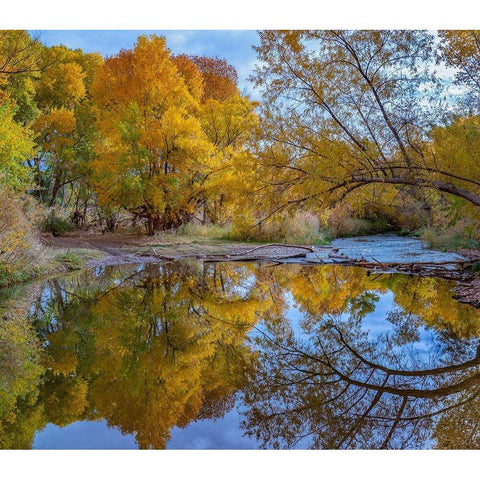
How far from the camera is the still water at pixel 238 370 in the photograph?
2.99 metres

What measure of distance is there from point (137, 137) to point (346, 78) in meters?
9.46

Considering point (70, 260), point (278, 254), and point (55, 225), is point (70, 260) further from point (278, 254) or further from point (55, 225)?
point (55, 225)

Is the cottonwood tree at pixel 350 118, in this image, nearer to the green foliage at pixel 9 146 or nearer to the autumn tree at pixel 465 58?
the autumn tree at pixel 465 58

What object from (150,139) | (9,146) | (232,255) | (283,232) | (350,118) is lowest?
(232,255)

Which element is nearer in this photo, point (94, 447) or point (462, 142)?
point (94, 447)

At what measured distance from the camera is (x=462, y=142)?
27.1 ft

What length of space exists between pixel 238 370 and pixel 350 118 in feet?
20.3

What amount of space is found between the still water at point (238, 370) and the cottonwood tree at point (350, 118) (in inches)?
87.9

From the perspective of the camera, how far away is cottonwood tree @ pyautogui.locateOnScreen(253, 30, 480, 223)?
812cm

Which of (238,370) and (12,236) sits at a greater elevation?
(12,236)

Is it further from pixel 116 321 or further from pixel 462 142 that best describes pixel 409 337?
pixel 462 142

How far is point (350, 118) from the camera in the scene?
8.65 m

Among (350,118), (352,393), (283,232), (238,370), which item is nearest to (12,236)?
(238,370)
